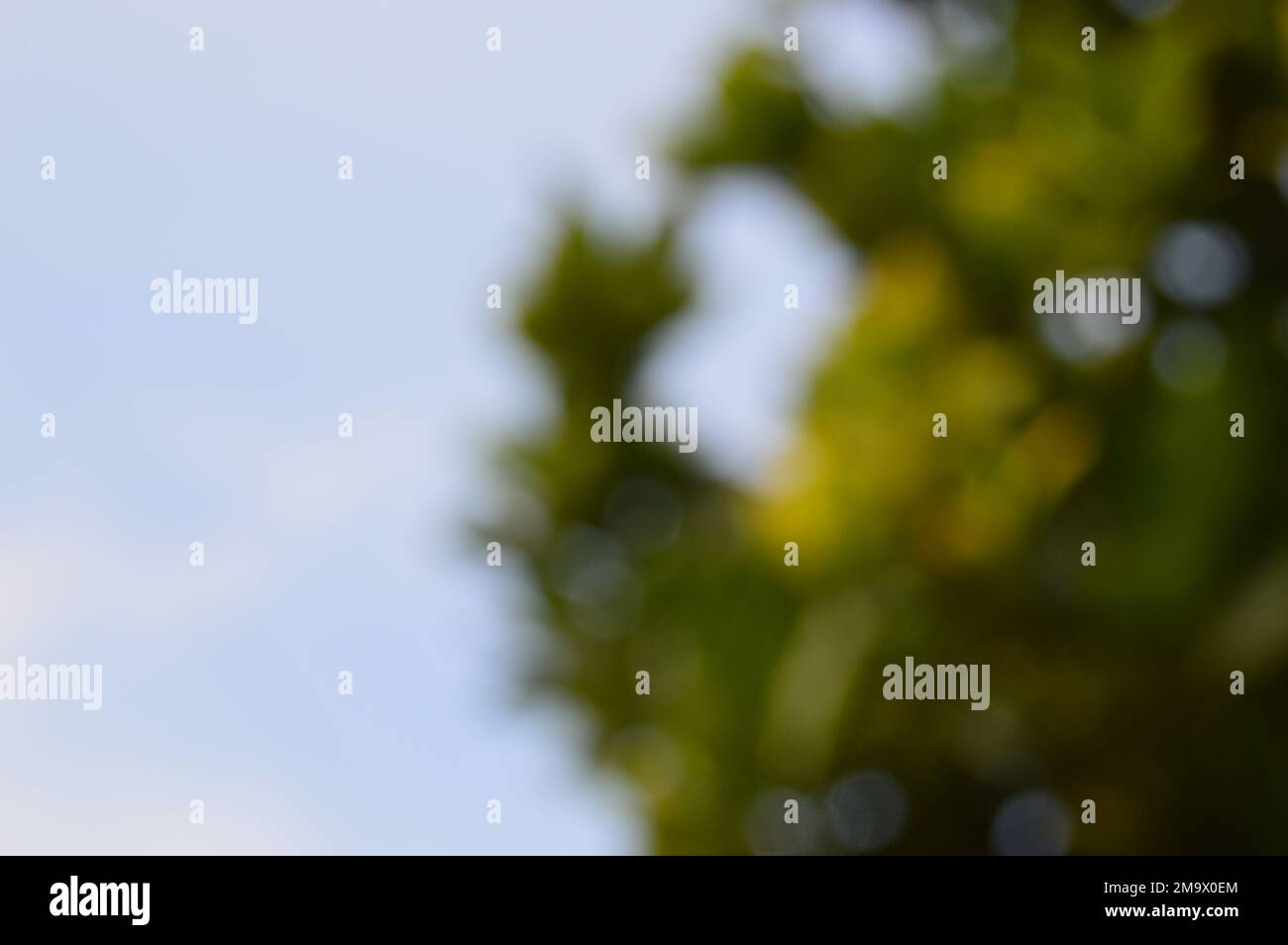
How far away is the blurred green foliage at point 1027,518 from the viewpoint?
0.90m

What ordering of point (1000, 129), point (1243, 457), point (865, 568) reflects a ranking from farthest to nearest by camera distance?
point (1000, 129), point (865, 568), point (1243, 457)

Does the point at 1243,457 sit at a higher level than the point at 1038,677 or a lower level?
higher

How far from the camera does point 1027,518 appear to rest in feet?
3.27

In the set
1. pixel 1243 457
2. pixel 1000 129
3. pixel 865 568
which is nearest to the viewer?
pixel 1243 457

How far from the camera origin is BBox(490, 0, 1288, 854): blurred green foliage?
35.5 inches

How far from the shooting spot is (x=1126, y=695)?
0.96 metres

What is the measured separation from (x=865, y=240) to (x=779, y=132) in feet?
0.56

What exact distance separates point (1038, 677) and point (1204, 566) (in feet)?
0.60
